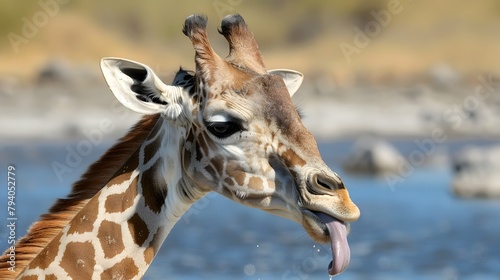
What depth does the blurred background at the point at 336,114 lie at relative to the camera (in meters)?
17.1

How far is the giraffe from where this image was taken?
15.9ft

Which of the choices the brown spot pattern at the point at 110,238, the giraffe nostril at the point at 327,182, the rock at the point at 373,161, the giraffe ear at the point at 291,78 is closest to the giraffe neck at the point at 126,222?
the brown spot pattern at the point at 110,238

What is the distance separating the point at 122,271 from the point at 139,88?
0.81m

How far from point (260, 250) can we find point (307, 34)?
2514 centimetres

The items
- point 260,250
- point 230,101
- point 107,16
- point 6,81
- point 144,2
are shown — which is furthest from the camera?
point 144,2

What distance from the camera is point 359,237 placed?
60.1 ft

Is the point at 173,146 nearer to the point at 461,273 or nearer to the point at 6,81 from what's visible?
the point at 461,273

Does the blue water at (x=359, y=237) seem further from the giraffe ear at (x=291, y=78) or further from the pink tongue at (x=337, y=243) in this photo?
the pink tongue at (x=337, y=243)

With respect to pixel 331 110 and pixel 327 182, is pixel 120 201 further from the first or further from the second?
pixel 331 110

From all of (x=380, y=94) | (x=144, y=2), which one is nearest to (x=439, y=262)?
(x=380, y=94)

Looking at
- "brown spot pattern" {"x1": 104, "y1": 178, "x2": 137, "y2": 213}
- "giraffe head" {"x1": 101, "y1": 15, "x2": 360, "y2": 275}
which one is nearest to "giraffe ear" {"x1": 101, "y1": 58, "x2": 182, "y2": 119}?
"giraffe head" {"x1": 101, "y1": 15, "x2": 360, "y2": 275}

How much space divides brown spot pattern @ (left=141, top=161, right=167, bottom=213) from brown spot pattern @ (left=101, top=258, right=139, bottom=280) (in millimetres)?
265

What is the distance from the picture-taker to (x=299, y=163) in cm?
472

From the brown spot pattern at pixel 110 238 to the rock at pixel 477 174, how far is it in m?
17.4
